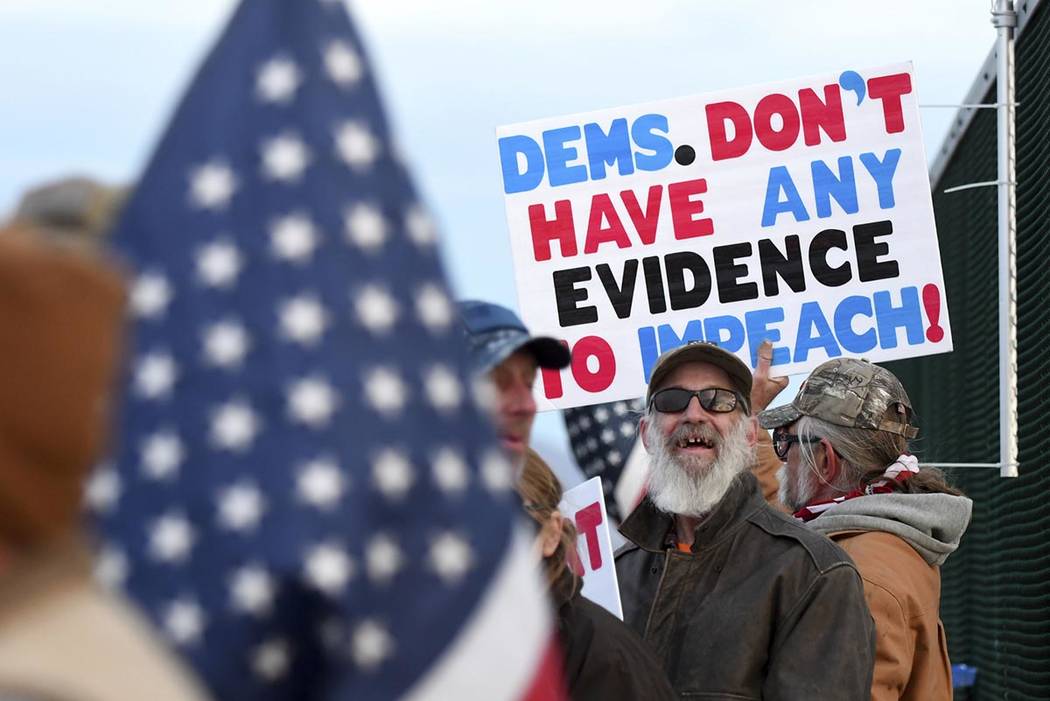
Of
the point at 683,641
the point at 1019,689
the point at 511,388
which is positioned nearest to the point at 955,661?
the point at 1019,689

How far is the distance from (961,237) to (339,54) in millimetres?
9500

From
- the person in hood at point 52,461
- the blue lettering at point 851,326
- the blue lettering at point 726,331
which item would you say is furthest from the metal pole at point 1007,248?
the person in hood at point 52,461

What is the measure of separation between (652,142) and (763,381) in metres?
1.11

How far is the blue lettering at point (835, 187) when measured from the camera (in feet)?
20.1

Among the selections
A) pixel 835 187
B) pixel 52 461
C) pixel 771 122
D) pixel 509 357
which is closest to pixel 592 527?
pixel 509 357

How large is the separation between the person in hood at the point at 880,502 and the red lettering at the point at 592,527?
81cm

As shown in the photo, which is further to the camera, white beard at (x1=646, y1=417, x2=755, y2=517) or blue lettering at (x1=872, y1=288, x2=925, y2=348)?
blue lettering at (x1=872, y1=288, x2=925, y2=348)

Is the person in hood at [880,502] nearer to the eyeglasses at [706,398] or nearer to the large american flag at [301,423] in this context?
the eyeglasses at [706,398]

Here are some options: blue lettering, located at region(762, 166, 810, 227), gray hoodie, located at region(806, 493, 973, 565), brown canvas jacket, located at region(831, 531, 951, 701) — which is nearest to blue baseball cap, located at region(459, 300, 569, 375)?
brown canvas jacket, located at region(831, 531, 951, 701)

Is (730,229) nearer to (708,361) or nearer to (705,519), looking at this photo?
(708,361)

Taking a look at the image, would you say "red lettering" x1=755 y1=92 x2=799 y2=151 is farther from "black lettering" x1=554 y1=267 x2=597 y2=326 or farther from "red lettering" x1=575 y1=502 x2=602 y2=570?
"red lettering" x1=575 y1=502 x2=602 y2=570

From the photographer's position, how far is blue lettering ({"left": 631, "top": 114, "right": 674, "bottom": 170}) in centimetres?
638

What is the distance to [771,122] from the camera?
20.9 feet

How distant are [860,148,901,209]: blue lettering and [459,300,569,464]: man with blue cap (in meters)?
3.36
